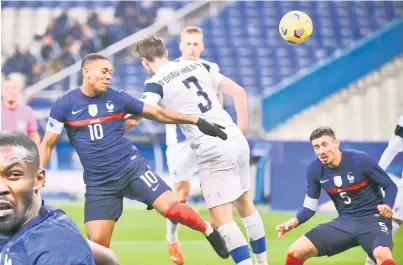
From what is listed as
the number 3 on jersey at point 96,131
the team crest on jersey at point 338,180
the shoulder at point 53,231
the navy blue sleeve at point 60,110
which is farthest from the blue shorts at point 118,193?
the shoulder at point 53,231

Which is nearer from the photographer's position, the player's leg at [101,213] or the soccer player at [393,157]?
the player's leg at [101,213]

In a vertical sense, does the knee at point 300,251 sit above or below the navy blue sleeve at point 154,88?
below

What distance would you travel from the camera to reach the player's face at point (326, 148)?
6711 mm

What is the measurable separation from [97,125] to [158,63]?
0.80 metres

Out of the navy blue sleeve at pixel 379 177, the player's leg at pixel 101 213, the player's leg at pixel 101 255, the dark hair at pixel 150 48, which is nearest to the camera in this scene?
the player's leg at pixel 101 255

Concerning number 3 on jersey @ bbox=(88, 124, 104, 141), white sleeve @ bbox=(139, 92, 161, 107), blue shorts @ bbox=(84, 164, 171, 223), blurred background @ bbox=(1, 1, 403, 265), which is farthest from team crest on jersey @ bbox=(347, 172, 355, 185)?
blurred background @ bbox=(1, 1, 403, 265)

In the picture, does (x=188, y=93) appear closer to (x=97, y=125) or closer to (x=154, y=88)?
(x=154, y=88)

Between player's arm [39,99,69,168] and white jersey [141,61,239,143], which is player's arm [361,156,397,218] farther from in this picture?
player's arm [39,99,69,168]

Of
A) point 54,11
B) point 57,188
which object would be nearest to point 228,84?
point 57,188

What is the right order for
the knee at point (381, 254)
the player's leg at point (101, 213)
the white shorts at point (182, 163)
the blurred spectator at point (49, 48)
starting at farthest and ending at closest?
the blurred spectator at point (49, 48) < the white shorts at point (182, 163) < the knee at point (381, 254) < the player's leg at point (101, 213)

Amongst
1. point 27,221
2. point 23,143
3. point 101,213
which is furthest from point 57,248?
point 101,213

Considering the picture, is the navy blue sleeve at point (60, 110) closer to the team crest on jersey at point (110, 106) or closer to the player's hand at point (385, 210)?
the team crest on jersey at point (110, 106)

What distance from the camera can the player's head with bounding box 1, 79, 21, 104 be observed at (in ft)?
30.9

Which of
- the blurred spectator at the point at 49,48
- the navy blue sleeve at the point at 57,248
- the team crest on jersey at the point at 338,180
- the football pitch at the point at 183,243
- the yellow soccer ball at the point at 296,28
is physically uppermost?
the blurred spectator at the point at 49,48
